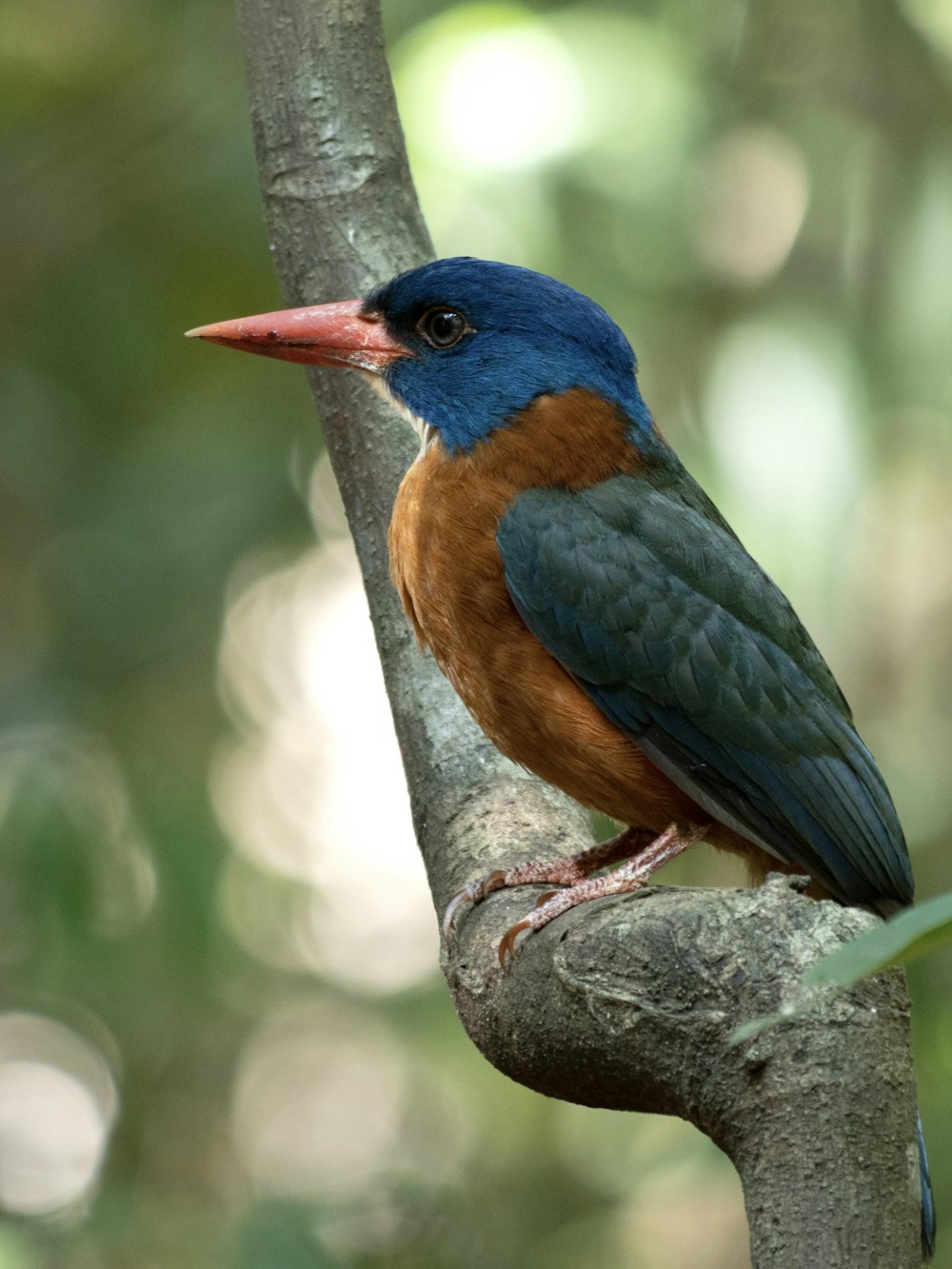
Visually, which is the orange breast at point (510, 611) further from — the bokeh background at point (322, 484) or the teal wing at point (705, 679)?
the bokeh background at point (322, 484)

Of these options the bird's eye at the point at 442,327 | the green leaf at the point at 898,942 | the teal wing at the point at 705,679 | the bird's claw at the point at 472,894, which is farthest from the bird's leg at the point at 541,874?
the green leaf at the point at 898,942

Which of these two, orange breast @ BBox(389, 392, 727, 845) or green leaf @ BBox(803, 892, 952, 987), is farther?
orange breast @ BBox(389, 392, 727, 845)

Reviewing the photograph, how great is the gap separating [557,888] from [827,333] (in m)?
2.62

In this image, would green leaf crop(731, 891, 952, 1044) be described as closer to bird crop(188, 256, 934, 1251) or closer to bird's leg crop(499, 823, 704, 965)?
bird's leg crop(499, 823, 704, 965)

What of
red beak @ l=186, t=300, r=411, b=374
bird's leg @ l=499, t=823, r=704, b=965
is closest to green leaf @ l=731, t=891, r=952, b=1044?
bird's leg @ l=499, t=823, r=704, b=965

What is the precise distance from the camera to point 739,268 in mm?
5492

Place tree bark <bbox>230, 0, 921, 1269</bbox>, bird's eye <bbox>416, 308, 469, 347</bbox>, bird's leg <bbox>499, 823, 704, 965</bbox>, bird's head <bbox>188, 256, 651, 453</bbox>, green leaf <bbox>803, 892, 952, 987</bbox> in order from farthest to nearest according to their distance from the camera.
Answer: bird's eye <bbox>416, 308, 469, 347</bbox>
bird's head <bbox>188, 256, 651, 453</bbox>
bird's leg <bbox>499, 823, 704, 965</bbox>
tree bark <bbox>230, 0, 921, 1269</bbox>
green leaf <bbox>803, 892, 952, 987</bbox>

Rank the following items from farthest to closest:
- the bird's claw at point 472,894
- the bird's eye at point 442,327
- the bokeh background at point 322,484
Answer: the bokeh background at point 322,484, the bird's eye at point 442,327, the bird's claw at point 472,894

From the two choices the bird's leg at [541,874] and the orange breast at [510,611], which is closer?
the bird's leg at [541,874]

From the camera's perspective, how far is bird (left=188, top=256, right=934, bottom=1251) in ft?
9.57

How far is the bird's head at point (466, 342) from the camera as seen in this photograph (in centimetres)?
330

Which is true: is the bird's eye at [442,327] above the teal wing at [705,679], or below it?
above

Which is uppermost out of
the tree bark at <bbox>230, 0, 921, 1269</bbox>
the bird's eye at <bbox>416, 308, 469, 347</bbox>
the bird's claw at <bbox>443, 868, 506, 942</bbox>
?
the bird's eye at <bbox>416, 308, 469, 347</bbox>

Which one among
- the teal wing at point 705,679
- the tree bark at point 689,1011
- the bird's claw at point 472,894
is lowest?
the tree bark at point 689,1011
